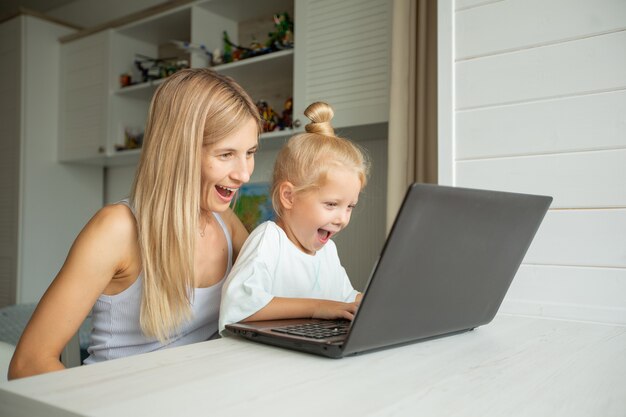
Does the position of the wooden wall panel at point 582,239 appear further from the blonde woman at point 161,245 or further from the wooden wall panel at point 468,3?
the blonde woman at point 161,245

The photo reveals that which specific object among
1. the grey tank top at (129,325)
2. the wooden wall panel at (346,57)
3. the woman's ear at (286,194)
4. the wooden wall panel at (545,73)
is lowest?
the grey tank top at (129,325)

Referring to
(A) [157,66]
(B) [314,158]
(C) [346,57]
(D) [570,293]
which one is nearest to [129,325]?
(B) [314,158]

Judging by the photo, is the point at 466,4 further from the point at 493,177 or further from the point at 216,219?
the point at 216,219

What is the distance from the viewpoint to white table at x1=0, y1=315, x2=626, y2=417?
500mm

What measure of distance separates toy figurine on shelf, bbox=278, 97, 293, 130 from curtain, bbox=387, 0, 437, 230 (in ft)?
2.02

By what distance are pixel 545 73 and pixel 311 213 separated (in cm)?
58

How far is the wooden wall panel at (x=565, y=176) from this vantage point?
114 cm

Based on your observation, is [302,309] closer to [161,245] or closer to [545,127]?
[161,245]

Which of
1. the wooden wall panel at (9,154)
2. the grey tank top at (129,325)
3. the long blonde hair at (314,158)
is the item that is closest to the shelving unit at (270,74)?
the wooden wall panel at (9,154)

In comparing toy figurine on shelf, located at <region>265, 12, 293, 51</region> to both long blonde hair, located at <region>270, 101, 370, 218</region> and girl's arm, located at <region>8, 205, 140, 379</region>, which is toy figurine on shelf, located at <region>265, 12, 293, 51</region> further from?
girl's arm, located at <region>8, 205, 140, 379</region>

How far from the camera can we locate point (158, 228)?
978mm

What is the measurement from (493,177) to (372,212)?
1255mm

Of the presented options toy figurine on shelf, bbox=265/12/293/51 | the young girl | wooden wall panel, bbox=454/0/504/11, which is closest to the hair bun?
the young girl

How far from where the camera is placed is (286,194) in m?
1.24
